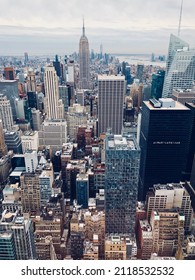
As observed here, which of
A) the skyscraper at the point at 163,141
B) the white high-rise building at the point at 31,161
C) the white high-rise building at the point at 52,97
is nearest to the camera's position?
the skyscraper at the point at 163,141

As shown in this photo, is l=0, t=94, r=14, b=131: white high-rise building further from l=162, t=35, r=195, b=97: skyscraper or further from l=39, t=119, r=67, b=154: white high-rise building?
l=162, t=35, r=195, b=97: skyscraper

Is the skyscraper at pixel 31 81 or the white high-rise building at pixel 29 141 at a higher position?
the skyscraper at pixel 31 81

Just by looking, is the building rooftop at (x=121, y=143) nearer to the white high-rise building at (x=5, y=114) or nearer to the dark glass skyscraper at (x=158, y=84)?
the white high-rise building at (x=5, y=114)

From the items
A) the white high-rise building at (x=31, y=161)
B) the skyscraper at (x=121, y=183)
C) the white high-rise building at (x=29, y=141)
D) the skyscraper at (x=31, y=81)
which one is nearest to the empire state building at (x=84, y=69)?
the skyscraper at (x=31, y=81)

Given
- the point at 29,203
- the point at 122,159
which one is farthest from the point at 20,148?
the point at 122,159

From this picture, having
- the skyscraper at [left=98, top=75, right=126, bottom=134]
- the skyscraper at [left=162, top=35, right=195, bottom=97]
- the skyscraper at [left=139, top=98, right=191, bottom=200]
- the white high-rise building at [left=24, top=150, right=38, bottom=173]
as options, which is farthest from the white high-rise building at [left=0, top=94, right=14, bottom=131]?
the skyscraper at [left=162, top=35, right=195, bottom=97]

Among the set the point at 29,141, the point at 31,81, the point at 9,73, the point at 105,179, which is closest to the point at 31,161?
the point at 29,141
